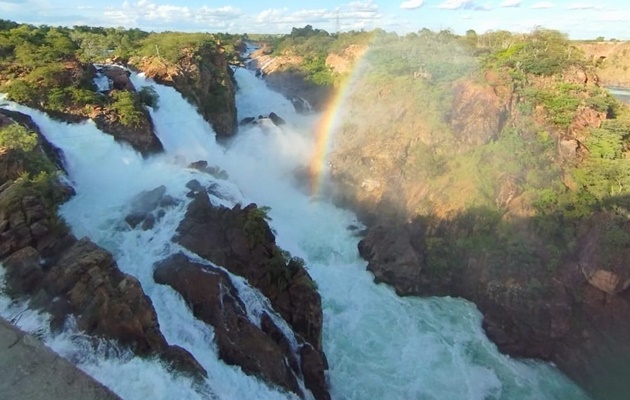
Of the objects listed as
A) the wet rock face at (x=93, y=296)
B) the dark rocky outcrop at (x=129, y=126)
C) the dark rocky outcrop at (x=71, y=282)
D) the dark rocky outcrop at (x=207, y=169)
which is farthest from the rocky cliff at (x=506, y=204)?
the dark rocky outcrop at (x=71, y=282)

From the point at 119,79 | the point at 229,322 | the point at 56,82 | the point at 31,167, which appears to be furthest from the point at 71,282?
the point at 119,79

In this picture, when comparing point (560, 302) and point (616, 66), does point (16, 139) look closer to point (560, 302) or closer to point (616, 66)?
point (560, 302)

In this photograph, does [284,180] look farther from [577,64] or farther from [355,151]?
[577,64]

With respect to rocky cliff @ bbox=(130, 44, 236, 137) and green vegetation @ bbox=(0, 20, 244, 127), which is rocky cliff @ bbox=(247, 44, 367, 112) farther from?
green vegetation @ bbox=(0, 20, 244, 127)

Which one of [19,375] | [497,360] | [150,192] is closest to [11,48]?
[150,192]

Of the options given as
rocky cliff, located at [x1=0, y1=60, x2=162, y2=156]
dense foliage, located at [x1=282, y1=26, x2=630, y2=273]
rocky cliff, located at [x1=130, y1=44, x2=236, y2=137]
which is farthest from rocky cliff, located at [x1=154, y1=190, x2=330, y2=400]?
rocky cliff, located at [x1=130, y1=44, x2=236, y2=137]

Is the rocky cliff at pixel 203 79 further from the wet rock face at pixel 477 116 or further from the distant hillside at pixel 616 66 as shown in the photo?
the distant hillside at pixel 616 66
